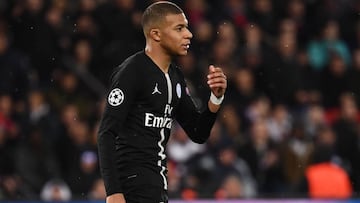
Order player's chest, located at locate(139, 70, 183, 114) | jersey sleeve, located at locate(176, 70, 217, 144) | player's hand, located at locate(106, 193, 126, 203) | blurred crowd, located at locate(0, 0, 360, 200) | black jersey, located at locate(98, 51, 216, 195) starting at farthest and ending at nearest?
blurred crowd, located at locate(0, 0, 360, 200) < jersey sleeve, located at locate(176, 70, 217, 144) < player's chest, located at locate(139, 70, 183, 114) < black jersey, located at locate(98, 51, 216, 195) < player's hand, located at locate(106, 193, 126, 203)

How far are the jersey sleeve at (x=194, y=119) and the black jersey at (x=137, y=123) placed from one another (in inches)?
6.7

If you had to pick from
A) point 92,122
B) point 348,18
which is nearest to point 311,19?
point 348,18

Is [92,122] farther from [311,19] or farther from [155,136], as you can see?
[155,136]

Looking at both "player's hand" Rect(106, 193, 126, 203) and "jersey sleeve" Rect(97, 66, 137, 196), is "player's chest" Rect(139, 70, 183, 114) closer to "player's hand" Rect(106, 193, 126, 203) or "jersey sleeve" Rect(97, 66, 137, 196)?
"jersey sleeve" Rect(97, 66, 137, 196)

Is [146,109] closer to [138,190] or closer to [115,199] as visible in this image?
[138,190]

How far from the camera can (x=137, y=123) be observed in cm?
582

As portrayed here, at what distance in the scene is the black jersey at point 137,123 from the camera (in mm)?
5629

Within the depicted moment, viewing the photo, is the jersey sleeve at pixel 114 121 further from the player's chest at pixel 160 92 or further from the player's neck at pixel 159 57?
the player's neck at pixel 159 57

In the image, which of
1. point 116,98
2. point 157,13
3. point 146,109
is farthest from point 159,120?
point 157,13

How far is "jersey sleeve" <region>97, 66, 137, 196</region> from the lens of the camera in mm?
5535

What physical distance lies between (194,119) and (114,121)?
2.45 feet

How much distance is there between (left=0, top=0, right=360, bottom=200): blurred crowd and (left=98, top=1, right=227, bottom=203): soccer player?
15.3 ft

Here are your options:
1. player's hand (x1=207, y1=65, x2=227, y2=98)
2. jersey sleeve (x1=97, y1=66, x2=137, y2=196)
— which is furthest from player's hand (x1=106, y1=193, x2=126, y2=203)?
player's hand (x1=207, y1=65, x2=227, y2=98)

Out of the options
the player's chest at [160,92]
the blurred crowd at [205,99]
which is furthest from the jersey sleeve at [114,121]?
the blurred crowd at [205,99]
